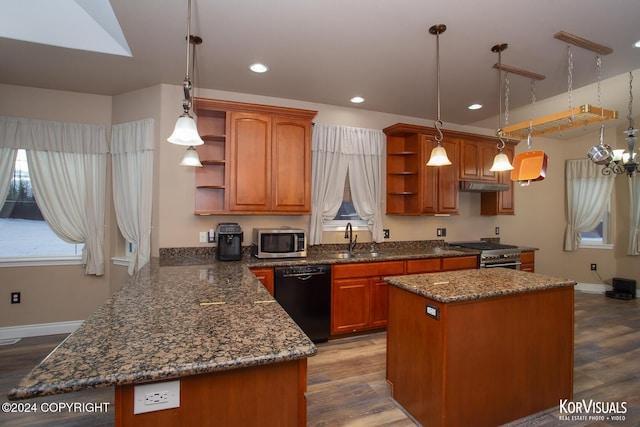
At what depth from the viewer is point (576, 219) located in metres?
5.57

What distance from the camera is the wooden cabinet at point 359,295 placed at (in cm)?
326

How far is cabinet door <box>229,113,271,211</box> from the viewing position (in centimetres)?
317

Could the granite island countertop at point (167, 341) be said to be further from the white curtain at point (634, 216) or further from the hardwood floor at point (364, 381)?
the white curtain at point (634, 216)

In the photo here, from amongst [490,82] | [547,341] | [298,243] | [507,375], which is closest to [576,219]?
[490,82]

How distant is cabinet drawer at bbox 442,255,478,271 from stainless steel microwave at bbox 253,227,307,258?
1.76 metres

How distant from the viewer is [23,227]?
3379 mm

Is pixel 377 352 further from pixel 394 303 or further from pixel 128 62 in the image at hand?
pixel 128 62

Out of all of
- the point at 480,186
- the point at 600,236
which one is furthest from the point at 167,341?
the point at 600,236

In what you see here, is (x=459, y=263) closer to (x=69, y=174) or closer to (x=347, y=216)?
(x=347, y=216)

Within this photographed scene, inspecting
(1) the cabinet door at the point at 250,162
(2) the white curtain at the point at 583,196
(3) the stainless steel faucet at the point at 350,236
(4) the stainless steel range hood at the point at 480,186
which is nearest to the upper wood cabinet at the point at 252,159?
(1) the cabinet door at the point at 250,162

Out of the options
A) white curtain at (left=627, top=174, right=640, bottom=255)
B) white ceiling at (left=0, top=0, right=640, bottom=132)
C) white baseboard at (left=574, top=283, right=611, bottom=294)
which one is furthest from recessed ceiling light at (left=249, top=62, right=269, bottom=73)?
white baseboard at (left=574, top=283, right=611, bottom=294)

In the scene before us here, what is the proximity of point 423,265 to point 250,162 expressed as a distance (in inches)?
89.8

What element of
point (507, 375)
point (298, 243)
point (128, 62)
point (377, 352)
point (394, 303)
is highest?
point (128, 62)

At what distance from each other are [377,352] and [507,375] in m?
1.29
